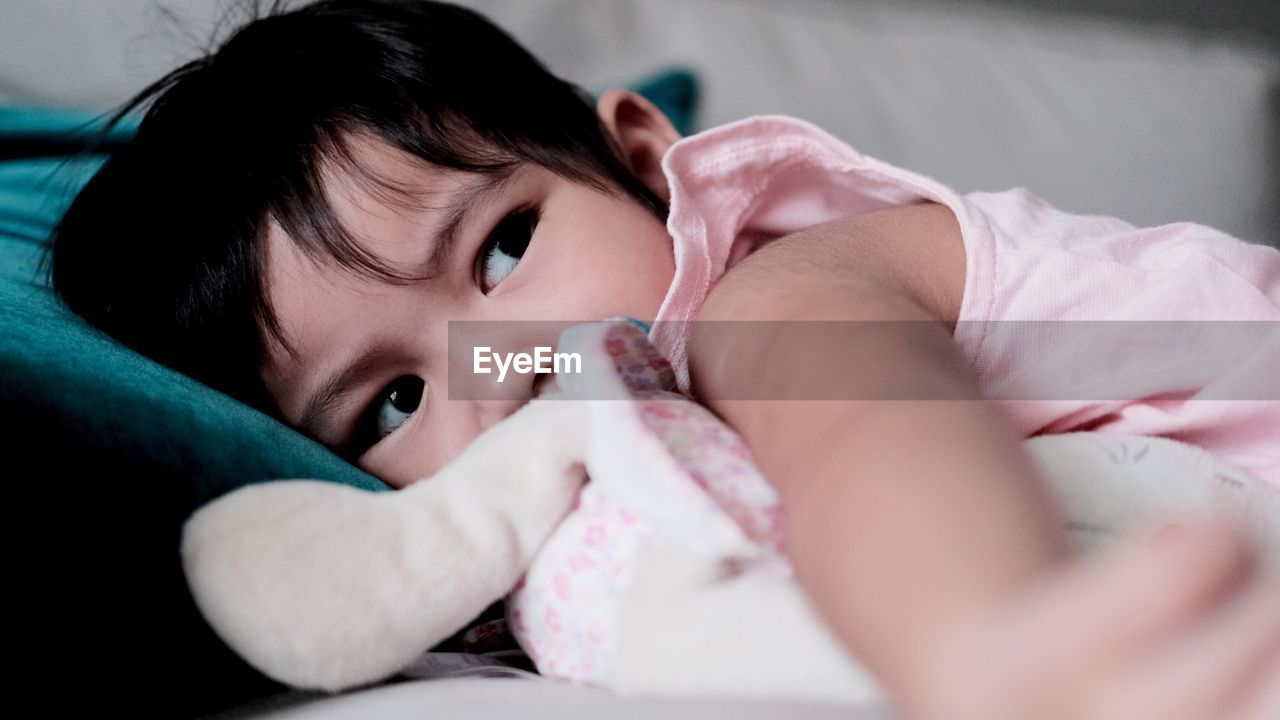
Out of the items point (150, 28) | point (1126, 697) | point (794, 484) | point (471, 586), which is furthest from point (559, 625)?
point (150, 28)

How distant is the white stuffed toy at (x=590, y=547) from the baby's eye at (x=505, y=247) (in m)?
0.19

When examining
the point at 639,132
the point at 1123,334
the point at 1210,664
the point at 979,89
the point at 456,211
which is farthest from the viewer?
the point at 979,89

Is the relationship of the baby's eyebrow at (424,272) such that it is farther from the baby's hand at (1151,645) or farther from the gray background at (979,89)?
the gray background at (979,89)

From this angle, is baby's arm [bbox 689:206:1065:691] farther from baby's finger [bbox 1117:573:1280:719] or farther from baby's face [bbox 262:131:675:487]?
baby's face [bbox 262:131:675:487]

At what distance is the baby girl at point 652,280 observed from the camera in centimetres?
31

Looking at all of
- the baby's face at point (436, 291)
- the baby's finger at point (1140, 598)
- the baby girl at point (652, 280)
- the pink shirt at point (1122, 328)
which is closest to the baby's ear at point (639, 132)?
the baby girl at point (652, 280)

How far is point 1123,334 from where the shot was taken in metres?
0.53

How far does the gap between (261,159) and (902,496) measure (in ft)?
1.83

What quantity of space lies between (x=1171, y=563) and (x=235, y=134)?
0.69 metres

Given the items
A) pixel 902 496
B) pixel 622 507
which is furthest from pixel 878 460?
pixel 622 507

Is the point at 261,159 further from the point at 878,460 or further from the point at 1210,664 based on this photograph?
the point at 1210,664

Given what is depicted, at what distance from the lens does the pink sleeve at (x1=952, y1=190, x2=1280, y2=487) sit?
1.67ft

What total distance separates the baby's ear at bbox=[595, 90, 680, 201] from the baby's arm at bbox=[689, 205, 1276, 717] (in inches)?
15.8

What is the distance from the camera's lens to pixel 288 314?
64cm
